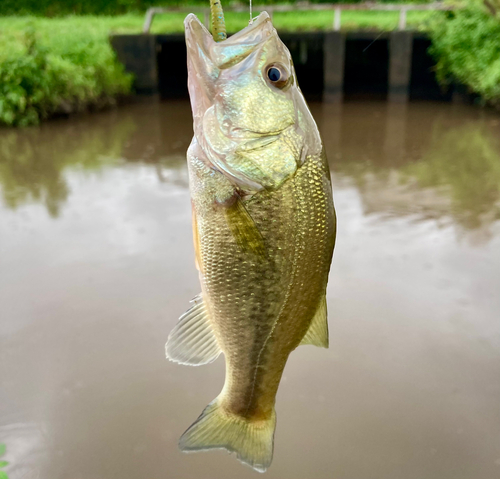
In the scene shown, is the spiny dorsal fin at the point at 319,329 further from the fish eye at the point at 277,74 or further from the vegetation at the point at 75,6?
the vegetation at the point at 75,6

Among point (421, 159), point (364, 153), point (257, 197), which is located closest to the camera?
point (257, 197)

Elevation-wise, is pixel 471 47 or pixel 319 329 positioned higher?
pixel 471 47

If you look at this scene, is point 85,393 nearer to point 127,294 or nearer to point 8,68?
point 127,294

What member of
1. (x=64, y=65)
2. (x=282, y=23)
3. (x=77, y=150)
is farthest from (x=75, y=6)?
(x=77, y=150)

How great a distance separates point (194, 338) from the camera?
139 centimetres

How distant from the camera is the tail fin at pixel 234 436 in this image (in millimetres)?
1350

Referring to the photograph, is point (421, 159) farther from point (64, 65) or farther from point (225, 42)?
point (64, 65)

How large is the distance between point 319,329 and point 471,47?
10436mm

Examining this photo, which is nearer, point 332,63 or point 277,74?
point 277,74

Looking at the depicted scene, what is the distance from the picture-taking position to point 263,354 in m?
1.35

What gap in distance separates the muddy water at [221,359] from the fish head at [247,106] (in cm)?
150

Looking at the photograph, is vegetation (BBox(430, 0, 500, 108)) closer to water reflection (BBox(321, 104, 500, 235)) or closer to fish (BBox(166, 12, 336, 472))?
water reflection (BBox(321, 104, 500, 235))

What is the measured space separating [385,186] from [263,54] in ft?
14.6

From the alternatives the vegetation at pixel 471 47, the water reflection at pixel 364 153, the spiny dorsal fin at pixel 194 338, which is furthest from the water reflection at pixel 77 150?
the vegetation at pixel 471 47
